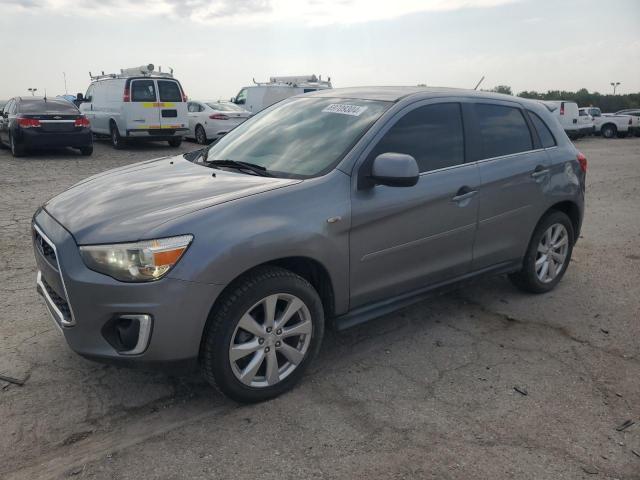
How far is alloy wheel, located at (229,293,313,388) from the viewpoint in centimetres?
297

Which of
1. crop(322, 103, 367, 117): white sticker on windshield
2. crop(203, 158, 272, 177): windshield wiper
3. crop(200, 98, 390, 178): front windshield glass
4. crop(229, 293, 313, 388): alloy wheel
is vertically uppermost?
crop(322, 103, 367, 117): white sticker on windshield

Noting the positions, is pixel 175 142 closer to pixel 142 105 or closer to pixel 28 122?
pixel 142 105

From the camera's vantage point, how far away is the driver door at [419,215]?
3.40 meters

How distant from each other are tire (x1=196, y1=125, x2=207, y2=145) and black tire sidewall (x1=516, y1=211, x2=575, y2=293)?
14.1 meters

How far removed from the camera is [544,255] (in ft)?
15.7

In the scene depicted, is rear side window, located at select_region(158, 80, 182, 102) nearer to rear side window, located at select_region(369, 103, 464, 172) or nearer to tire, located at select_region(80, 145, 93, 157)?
tire, located at select_region(80, 145, 93, 157)

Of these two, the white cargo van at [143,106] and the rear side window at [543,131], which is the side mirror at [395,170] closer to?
the rear side window at [543,131]

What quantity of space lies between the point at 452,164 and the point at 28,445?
2995 millimetres

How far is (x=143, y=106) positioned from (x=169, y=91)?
81 centimetres

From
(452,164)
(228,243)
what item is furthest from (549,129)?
(228,243)

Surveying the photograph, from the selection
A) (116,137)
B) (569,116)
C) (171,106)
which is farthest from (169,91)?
(569,116)

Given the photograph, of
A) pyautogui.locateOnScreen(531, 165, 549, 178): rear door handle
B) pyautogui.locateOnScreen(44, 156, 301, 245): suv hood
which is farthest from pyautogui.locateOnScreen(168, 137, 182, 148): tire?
pyautogui.locateOnScreen(531, 165, 549, 178): rear door handle

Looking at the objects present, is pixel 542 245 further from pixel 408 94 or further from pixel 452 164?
pixel 408 94

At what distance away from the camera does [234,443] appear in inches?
109
